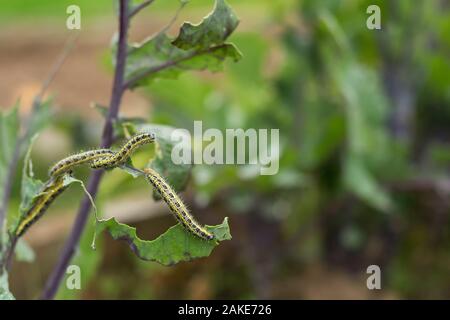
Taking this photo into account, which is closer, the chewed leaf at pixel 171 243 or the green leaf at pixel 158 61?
the chewed leaf at pixel 171 243

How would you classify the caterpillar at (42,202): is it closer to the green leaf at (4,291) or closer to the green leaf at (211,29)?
the green leaf at (4,291)

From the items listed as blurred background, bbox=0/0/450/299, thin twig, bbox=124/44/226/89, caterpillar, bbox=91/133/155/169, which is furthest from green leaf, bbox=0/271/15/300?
blurred background, bbox=0/0/450/299

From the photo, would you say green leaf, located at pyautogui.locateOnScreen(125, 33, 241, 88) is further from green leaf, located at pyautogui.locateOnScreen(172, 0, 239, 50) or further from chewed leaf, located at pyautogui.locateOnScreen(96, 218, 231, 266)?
chewed leaf, located at pyautogui.locateOnScreen(96, 218, 231, 266)

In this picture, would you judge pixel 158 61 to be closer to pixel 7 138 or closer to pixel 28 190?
pixel 28 190

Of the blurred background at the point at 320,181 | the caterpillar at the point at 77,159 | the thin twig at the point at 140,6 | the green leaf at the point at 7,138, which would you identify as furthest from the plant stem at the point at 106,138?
the blurred background at the point at 320,181

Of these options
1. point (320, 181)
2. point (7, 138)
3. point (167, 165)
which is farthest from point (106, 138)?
point (320, 181)
